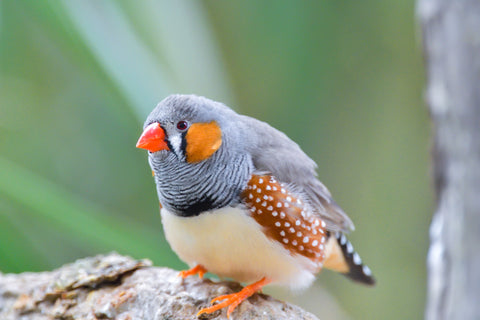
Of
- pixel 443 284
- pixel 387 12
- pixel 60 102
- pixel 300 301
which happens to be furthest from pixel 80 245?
pixel 443 284

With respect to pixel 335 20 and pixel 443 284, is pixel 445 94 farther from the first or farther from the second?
pixel 335 20

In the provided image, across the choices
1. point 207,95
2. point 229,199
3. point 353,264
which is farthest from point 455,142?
point 207,95

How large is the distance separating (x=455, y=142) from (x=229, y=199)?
43.3 inches

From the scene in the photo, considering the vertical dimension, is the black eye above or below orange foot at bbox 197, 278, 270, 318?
above

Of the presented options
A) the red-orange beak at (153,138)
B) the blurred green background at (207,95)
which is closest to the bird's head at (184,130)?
the red-orange beak at (153,138)

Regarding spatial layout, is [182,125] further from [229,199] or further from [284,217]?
[284,217]

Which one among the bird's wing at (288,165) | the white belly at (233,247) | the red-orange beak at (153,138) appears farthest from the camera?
the bird's wing at (288,165)

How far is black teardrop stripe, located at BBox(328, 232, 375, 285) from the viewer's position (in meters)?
2.51

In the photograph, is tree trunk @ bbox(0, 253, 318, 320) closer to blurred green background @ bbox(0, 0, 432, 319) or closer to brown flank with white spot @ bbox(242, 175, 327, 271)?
brown flank with white spot @ bbox(242, 175, 327, 271)

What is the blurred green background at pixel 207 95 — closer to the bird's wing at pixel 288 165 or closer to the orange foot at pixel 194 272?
the orange foot at pixel 194 272

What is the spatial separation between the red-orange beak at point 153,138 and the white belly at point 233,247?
284 mm

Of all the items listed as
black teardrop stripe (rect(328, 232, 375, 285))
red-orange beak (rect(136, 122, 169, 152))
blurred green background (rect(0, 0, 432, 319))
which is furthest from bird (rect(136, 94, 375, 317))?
blurred green background (rect(0, 0, 432, 319))

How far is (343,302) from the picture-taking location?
475 cm

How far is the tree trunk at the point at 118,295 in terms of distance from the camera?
1998 mm
